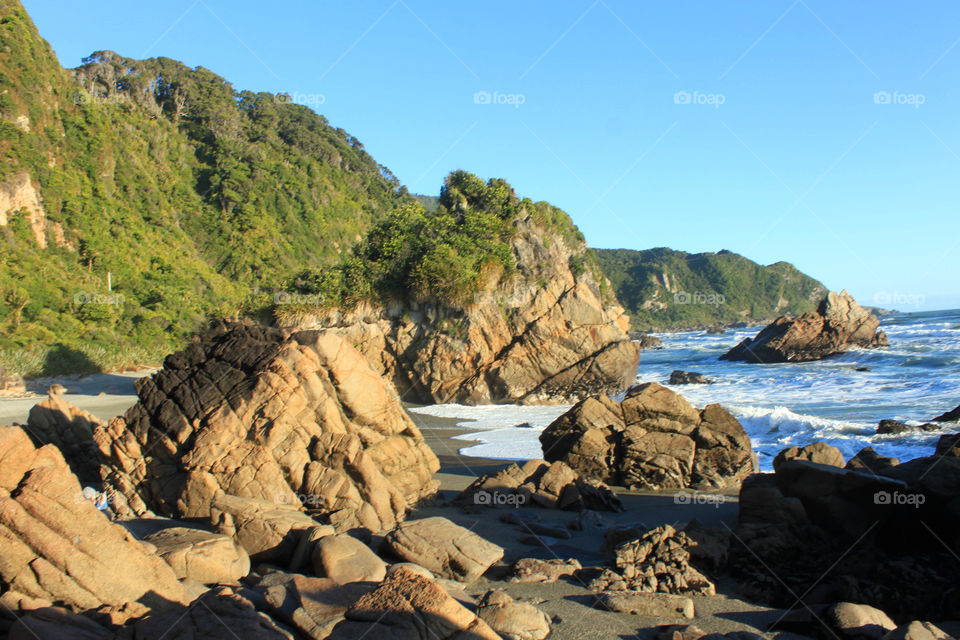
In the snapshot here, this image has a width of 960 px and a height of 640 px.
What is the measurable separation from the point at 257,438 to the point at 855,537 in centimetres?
761

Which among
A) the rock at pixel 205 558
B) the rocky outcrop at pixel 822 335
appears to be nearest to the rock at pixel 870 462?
the rock at pixel 205 558

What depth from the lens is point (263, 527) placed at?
699 cm

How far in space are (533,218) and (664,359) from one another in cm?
2651

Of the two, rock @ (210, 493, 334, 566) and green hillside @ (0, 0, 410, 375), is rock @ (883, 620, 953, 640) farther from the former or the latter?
green hillside @ (0, 0, 410, 375)

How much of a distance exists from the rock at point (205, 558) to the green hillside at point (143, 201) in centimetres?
2396

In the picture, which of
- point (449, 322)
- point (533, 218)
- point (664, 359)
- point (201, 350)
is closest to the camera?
point (201, 350)

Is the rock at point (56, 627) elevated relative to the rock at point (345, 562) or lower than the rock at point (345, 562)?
elevated

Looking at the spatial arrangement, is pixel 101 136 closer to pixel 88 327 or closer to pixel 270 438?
pixel 88 327

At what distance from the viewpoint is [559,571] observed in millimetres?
6977

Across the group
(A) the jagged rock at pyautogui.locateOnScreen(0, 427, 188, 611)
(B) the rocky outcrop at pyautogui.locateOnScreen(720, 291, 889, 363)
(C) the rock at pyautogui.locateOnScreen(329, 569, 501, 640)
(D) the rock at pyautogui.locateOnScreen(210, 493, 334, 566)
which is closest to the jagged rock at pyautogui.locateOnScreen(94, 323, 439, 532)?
(D) the rock at pyautogui.locateOnScreen(210, 493, 334, 566)

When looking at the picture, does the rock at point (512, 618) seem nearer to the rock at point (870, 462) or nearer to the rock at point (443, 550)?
the rock at point (443, 550)

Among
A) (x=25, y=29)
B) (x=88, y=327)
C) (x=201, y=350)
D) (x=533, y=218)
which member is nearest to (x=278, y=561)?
(x=201, y=350)

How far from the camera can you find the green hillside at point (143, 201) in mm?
33625

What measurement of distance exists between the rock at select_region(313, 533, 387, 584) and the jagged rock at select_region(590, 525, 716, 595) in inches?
87.8
